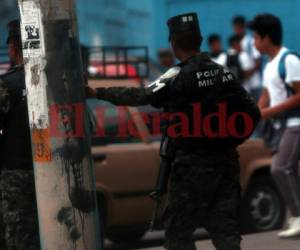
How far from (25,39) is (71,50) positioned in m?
0.28

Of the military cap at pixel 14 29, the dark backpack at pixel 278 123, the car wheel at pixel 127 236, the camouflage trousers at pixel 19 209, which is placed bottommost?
the car wheel at pixel 127 236

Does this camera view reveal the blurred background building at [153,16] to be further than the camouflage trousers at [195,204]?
Yes

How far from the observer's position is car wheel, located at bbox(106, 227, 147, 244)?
9.47 m

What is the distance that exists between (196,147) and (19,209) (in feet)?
4.33

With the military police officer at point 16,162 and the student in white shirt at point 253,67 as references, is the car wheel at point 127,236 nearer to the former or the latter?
the military police officer at point 16,162

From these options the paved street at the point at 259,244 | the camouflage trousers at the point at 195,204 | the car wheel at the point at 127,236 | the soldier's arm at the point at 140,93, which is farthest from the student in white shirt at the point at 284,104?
the soldier's arm at the point at 140,93

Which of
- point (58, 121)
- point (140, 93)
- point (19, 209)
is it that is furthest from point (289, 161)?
point (58, 121)

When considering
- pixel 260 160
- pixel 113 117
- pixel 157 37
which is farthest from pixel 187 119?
pixel 157 37

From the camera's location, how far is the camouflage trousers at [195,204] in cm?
596

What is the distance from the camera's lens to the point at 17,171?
6496 mm

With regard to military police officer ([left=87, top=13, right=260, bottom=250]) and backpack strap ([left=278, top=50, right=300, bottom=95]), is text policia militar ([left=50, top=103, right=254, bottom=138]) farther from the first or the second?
backpack strap ([left=278, top=50, right=300, bottom=95])

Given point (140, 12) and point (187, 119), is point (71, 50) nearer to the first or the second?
point (187, 119)

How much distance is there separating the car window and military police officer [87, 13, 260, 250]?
302 cm

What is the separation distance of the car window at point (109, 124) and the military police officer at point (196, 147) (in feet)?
9.90
